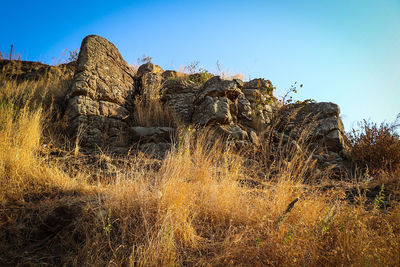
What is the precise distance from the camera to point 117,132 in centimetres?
547

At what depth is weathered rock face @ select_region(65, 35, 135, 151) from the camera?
508cm

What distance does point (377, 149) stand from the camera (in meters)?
5.67

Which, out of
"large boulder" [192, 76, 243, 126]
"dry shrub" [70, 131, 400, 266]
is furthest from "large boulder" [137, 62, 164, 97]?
"dry shrub" [70, 131, 400, 266]

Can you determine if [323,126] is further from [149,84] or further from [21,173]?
[21,173]

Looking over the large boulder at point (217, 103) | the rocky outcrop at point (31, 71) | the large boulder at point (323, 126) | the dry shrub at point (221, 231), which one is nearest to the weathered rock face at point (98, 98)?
the large boulder at point (217, 103)

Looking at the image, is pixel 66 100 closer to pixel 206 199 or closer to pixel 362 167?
pixel 206 199

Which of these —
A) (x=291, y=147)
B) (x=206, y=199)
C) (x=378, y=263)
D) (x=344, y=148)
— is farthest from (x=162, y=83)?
(x=378, y=263)

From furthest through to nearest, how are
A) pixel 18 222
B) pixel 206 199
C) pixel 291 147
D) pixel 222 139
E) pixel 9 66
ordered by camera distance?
pixel 9 66, pixel 291 147, pixel 222 139, pixel 206 199, pixel 18 222

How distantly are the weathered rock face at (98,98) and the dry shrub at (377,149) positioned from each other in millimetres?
6551

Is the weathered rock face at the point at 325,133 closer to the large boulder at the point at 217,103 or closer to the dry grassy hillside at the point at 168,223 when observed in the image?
the large boulder at the point at 217,103

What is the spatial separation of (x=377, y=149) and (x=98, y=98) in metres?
7.78

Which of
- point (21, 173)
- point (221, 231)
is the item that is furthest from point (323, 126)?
point (21, 173)

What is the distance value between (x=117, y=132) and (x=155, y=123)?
3.63ft

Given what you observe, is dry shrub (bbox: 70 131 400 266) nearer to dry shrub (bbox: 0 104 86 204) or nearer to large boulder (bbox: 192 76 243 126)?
dry shrub (bbox: 0 104 86 204)
